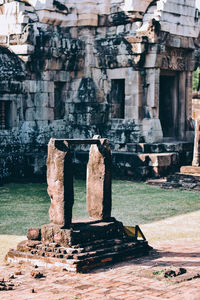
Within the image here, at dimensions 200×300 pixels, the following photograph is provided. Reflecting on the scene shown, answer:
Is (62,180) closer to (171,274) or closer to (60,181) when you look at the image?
(60,181)

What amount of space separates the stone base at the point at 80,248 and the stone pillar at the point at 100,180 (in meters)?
0.23

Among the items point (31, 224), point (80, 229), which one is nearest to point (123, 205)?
point (31, 224)

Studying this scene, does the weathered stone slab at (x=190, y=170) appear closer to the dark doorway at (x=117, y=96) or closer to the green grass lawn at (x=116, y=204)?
the green grass lawn at (x=116, y=204)

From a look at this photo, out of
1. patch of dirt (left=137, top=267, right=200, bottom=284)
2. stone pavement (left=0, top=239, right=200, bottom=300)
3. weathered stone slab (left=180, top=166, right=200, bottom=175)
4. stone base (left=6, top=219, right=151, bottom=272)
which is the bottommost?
stone pavement (left=0, top=239, right=200, bottom=300)

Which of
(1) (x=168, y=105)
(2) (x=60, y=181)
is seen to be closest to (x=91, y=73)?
(1) (x=168, y=105)

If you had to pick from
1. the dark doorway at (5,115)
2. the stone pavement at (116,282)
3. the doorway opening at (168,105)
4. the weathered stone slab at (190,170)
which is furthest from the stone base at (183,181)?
the stone pavement at (116,282)

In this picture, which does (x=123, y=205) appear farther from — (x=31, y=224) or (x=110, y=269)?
(x=110, y=269)

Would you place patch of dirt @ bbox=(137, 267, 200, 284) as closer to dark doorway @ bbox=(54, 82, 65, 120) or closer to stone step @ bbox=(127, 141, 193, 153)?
stone step @ bbox=(127, 141, 193, 153)

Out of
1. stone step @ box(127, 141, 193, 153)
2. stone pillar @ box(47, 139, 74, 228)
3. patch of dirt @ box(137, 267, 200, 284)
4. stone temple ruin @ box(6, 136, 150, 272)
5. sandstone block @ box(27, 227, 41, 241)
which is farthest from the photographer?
stone step @ box(127, 141, 193, 153)

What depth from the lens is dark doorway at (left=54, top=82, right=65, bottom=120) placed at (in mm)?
18750

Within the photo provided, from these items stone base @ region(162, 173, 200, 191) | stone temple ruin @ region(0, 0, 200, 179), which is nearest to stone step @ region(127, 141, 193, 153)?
stone temple ruin @ region(0, 0, 200, 179)

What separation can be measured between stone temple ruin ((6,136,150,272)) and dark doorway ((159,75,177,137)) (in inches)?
421

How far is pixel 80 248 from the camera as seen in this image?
27.9ft

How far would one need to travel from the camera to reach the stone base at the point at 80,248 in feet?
27.4
